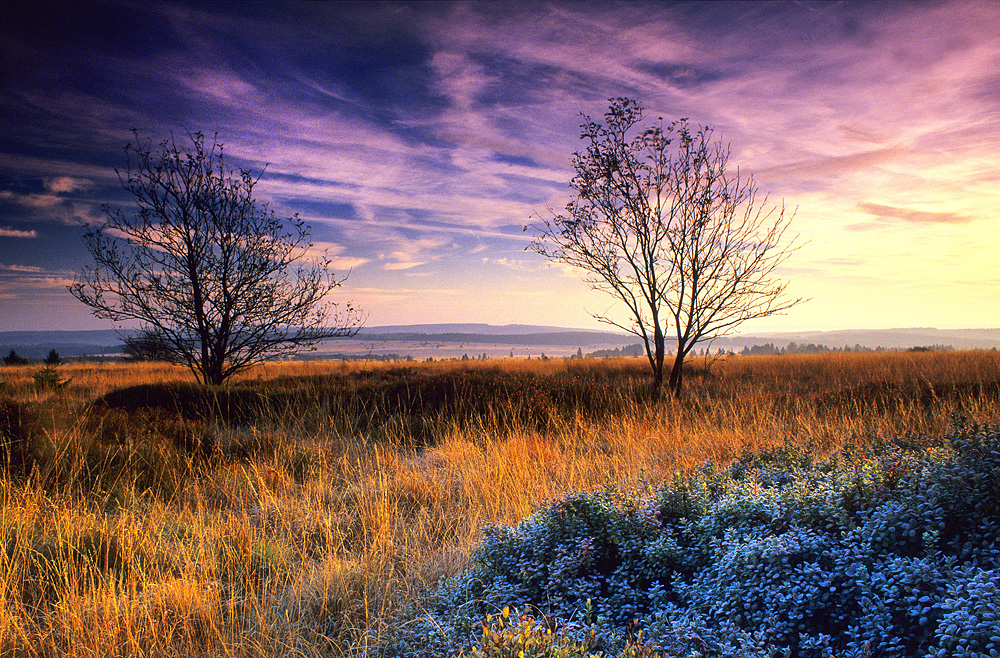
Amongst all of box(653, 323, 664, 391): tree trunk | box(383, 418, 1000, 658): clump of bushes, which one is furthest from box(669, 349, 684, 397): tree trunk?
box(383, 418, 1000, 658): clump of bushes

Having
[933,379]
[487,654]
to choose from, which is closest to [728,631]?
[487,654]

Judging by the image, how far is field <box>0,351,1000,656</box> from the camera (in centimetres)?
307

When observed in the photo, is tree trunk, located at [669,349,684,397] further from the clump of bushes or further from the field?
the clump of bushes

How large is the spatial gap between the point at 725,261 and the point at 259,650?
32.1 feet

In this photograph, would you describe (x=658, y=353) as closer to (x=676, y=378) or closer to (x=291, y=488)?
(x=676, y=378)

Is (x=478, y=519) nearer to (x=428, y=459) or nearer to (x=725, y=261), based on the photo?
(x=428, y=459)

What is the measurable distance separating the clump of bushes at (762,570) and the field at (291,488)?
2.66ft

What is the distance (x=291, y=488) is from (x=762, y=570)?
520 cm

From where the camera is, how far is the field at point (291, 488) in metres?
3.07

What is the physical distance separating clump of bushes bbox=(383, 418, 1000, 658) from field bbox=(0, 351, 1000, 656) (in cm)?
81

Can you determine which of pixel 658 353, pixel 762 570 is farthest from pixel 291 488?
pixel 658 353

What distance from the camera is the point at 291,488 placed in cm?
587

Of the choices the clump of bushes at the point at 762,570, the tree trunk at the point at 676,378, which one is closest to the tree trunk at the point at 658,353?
the tree trunk at the point at 676,378

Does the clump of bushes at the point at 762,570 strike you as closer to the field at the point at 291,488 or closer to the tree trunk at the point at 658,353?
the field at the point at 291,488
